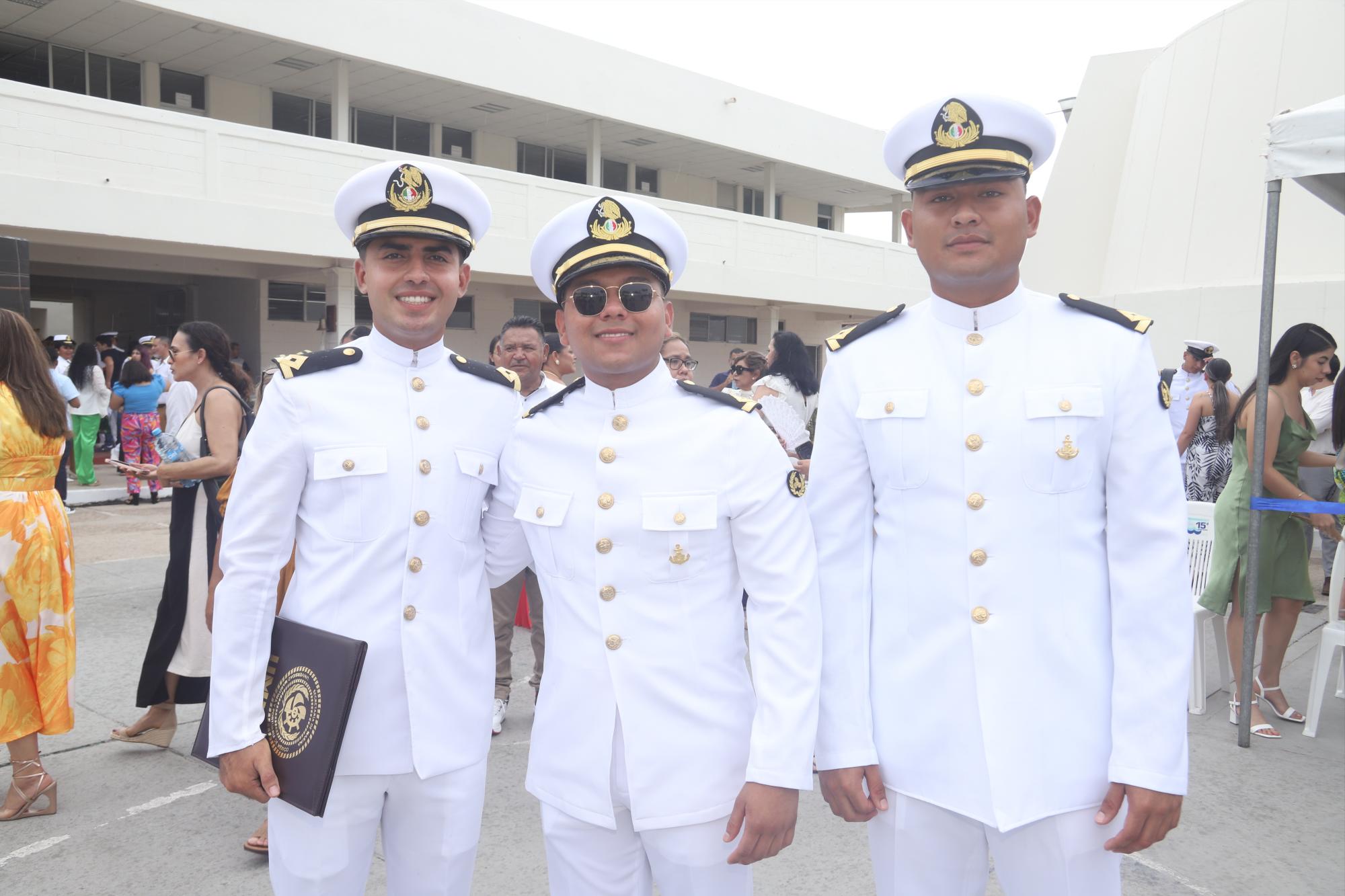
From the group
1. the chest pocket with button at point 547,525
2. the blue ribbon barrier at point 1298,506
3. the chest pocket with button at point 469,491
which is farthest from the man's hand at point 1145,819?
the blue ribbon barrier at point 1298,506

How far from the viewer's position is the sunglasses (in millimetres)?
1900

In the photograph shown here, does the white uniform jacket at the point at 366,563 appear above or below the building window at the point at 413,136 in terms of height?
below

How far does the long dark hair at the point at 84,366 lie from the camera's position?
12.0 m

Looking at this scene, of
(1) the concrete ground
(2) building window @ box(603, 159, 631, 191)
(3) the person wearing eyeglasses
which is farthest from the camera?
(2) building window @ box(603, 159, 631, 191)

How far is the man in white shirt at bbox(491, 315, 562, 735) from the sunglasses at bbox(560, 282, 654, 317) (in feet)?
9.10

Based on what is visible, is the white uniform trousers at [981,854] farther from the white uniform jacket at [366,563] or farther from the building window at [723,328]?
the building window at [723,328]

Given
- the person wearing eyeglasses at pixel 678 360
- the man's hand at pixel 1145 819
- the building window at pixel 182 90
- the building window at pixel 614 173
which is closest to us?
the man's hand at pixel 1145 819

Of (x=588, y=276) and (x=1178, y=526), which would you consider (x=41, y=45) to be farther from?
(x=1178, y=526)

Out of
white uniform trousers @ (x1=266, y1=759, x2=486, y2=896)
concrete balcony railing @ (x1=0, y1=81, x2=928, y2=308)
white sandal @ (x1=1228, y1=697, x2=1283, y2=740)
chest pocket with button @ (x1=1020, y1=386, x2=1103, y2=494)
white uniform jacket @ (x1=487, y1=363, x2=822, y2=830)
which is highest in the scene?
concrete balcony railing @ (x1=0, y1=81, x2=928, y2=308)

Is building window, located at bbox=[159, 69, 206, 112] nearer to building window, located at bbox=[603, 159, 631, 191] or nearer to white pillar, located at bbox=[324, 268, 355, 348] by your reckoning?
white pillar, located at bbox=[324, 268, 355, 348]

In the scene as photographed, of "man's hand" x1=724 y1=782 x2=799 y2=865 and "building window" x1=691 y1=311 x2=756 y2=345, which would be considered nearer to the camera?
"man's hand" x1=724 y1=782 x2=799 y2=865

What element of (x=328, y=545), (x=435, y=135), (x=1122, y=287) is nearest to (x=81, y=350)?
(x=435, y=135)

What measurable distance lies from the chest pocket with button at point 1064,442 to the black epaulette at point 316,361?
147cm

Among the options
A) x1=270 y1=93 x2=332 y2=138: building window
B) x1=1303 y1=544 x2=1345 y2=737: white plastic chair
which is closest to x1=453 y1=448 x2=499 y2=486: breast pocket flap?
x1=1303 y1=544 x2=1345 y2=737: white plastic chair
